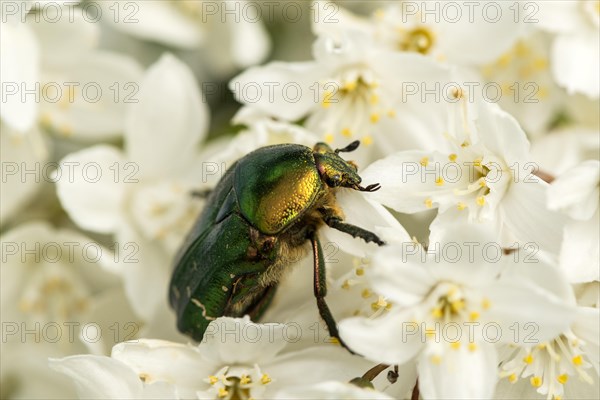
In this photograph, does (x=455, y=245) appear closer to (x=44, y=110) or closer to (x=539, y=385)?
(x=539, y=385)

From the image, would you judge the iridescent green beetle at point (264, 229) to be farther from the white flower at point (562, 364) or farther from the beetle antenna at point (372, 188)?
the white flower at point (562, 364)

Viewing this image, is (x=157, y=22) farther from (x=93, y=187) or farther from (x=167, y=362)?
(x=167, y=362)

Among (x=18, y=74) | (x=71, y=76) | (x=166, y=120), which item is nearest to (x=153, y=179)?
(x=166, y=120)

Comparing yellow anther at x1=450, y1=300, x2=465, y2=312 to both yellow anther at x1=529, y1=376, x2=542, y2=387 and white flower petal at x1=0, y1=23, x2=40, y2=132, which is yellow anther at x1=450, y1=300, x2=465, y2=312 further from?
white flower petal at x1=0, y1=23, x2=40, y2=132

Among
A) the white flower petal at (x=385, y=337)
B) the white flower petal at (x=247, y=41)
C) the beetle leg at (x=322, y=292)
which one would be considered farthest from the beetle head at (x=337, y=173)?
the white flower petal at (x=247, y=41)

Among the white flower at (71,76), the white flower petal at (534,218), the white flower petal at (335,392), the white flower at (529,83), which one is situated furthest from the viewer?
the white flower at (529,83)

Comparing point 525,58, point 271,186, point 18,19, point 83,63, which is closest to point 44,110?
point 83,63
